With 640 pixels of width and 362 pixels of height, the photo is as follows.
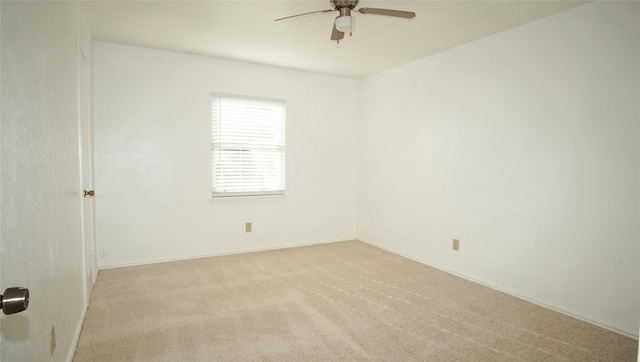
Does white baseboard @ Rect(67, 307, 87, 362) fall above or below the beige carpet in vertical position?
above

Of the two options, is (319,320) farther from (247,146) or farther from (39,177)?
(247,146)

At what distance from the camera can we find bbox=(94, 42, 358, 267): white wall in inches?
153

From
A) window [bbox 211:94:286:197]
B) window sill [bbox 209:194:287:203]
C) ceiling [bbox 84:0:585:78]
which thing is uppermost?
ceiling [bbox 84:0:585:78]

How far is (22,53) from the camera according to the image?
131cm

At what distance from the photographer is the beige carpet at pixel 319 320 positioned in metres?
2.28

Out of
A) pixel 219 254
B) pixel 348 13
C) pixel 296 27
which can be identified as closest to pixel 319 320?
pixel 219 254

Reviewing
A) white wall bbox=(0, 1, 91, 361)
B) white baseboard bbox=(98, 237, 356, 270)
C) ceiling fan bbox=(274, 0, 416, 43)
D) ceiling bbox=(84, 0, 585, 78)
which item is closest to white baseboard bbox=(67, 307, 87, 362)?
white wall bbox=(0, 1, 91, 361)

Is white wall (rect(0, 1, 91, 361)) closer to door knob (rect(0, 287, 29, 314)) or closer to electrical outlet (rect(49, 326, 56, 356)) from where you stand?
electrical outlet (rect(49, 326, 56, 356))

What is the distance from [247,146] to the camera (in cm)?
458

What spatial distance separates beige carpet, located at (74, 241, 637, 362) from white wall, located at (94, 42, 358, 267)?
54cm

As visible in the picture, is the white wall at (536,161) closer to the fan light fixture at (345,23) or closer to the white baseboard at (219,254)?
the white baseboard at (219,254)

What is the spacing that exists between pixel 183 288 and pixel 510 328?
275 cm

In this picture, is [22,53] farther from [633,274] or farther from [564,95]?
[633,274]

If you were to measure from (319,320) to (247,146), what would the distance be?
8.42ft
